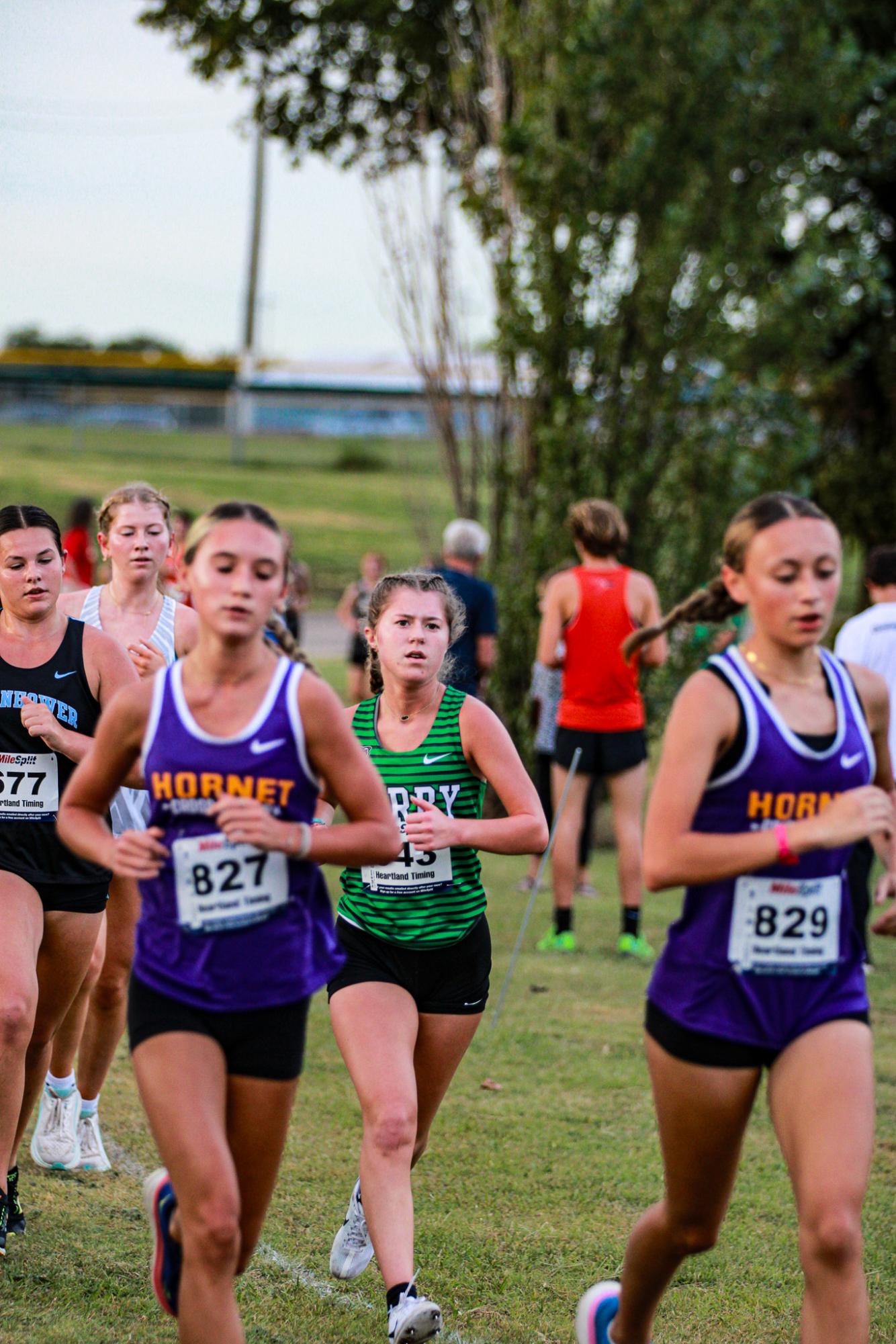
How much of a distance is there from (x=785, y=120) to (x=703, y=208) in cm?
104

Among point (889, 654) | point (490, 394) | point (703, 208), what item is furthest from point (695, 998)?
point (490, 394)

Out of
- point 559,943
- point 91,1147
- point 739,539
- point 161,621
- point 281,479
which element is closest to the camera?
point 739,539

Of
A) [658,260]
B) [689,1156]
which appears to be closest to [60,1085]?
[689,1156]

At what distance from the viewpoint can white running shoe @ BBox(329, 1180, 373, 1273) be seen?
427cm

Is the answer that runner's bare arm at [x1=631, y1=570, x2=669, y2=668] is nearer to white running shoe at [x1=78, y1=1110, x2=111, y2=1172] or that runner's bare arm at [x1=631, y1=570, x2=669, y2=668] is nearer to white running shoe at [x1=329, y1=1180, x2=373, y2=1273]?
white running shoe at [x1=78, y1=1110, x2=111, y2=1172]

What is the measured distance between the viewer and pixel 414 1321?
3602 millimetres

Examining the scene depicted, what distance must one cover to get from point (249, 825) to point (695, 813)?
38.5 inches

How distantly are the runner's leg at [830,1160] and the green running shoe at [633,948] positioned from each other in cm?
541

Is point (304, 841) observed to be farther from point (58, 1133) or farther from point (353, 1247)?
point (58, 1133)

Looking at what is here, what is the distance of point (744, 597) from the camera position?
11.2 ft

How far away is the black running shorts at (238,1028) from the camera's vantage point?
317cm

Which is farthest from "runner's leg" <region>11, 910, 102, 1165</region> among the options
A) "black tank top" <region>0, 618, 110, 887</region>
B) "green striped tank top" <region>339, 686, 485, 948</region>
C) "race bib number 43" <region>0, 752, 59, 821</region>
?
"green striped tank top" <region>339, 686, 485, 948</region>

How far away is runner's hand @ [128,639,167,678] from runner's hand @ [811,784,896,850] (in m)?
2.68

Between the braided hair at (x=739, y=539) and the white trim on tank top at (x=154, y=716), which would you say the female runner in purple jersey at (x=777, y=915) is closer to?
the braided hair at (x=739, y=539)
